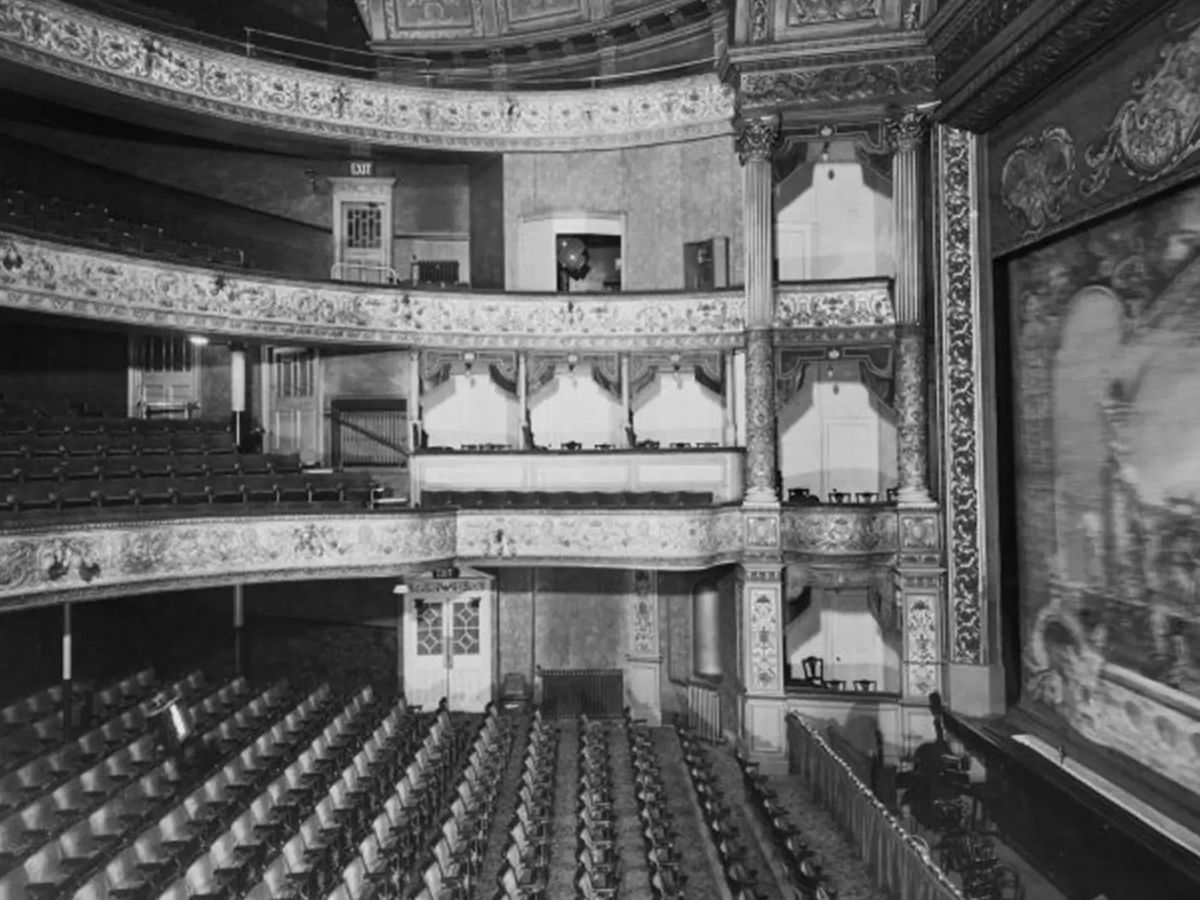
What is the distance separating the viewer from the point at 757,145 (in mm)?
11109

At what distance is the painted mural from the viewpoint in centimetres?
688

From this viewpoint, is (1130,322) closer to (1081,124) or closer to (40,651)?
(1081,124)

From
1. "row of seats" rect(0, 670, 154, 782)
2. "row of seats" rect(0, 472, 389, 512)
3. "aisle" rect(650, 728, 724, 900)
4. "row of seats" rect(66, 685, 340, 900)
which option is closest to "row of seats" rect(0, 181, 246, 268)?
"row of seats" rect(0, 472, 389, 512)

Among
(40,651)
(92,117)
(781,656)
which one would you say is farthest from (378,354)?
(781,656)

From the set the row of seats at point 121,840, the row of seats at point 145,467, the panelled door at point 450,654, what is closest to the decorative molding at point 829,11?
the row of seats at point 145,467

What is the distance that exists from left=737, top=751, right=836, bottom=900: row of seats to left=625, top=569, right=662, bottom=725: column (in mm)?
4034

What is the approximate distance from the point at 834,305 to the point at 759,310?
2.71 ft

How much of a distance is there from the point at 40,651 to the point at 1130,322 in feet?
37.8

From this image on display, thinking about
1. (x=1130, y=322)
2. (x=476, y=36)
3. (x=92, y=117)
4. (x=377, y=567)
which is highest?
(x=476, y=36)

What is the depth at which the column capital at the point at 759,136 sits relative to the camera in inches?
434

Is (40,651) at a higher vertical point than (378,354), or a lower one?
lower

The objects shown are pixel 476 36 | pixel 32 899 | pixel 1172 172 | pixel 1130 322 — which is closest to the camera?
pixel 32 899

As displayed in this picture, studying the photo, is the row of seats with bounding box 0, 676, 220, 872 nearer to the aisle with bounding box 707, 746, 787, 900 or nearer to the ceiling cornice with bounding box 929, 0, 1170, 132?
the aisle with bounding box 707, 746, 787, 900

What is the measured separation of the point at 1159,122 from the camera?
6.97 m
